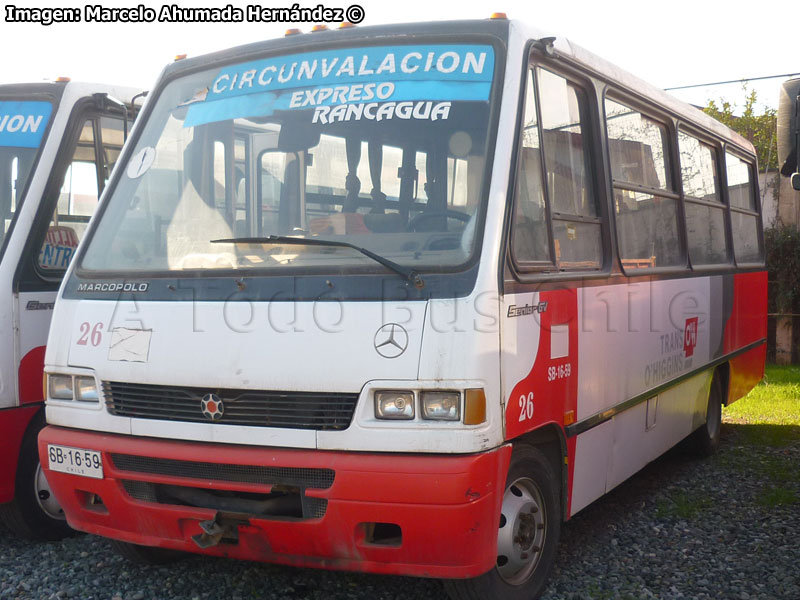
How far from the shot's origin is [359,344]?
3572mm

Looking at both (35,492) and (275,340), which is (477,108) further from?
(35,492)

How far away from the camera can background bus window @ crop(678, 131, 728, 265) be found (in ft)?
21.8

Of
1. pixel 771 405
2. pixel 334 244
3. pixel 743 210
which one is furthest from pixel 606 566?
pixel 771 405

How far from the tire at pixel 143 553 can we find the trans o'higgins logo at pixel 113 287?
127 centimetres

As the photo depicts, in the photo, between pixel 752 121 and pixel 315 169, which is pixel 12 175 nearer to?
pixel 315 169

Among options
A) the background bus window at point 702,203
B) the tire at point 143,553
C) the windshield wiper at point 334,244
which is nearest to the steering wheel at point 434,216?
the windshield wiper at point 334,244

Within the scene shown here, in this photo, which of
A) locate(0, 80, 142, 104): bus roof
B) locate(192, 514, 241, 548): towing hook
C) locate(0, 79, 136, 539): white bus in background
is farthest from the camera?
locate(0, 80, 142, 104): bus roof

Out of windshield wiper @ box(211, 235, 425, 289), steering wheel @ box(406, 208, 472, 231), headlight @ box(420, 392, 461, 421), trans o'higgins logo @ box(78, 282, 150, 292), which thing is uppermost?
steering wheel @ box(406, 208, 472, 231)

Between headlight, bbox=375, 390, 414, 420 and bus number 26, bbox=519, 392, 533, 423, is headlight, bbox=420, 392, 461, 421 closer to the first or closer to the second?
headlight, bbox=375, 390, 414, 420

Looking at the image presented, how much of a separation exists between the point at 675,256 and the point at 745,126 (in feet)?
47.9

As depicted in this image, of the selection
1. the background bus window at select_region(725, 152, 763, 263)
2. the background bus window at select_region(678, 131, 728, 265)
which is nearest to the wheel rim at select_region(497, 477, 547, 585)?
the background bus window at select_region(678, 131, 728, 265)

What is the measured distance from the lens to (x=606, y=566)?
484cm

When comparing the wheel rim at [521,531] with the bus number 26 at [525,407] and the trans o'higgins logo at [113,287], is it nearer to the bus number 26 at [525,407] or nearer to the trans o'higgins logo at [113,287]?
the bus number 26 at [525,407]

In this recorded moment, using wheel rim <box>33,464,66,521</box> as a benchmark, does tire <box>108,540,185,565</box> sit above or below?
below
